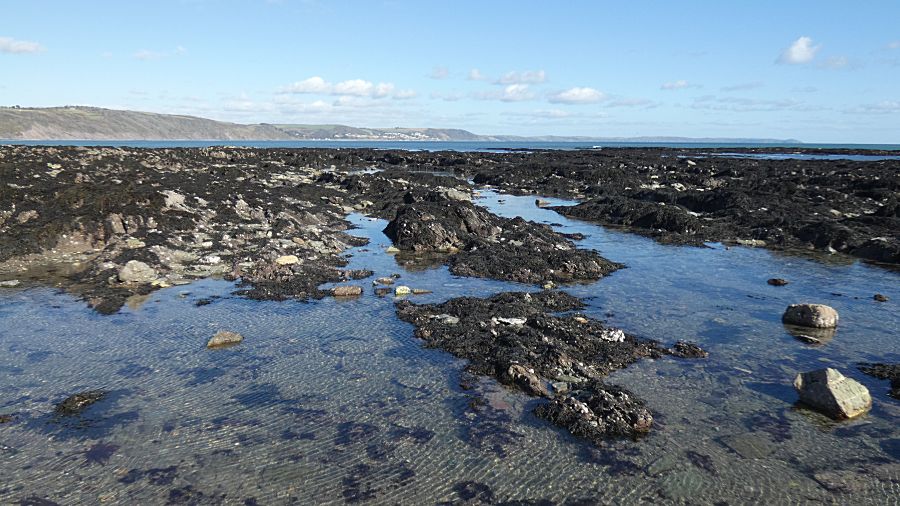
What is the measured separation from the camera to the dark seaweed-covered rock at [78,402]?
10.7 m

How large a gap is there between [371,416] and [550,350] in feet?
17.0

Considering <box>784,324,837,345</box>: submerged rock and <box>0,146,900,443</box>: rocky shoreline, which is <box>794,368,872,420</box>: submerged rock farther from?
<box>784,324,837,345</box>: submerged rock

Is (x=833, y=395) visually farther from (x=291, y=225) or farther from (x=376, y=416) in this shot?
(x=291, y=225)

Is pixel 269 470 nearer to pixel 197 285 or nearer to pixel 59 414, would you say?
pixel 59 414

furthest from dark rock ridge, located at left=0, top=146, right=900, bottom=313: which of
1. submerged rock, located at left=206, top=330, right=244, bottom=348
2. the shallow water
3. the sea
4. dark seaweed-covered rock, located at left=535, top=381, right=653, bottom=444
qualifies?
dark seaweed-covered rock, located at left=535, top=381, right=653, bottom=444

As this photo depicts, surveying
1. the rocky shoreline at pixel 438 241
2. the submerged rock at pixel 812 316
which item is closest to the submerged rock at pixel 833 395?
the rocky shoreline at pixel 438 241

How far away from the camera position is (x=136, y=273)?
1980 centimetres

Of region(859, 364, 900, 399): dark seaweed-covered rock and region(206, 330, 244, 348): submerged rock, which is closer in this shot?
region(859, 364, 900, 399): dark seaweed-covered rock

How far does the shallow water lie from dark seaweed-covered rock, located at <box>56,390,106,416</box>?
0.91 ft

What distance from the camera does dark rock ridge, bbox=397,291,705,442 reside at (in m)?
10.7

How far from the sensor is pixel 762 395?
11.9 meters

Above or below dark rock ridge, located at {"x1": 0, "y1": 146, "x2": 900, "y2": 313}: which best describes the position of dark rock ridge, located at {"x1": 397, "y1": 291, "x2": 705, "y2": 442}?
below

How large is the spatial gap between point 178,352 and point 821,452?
14.9m

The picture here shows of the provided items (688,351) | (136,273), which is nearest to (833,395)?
(688,351)
